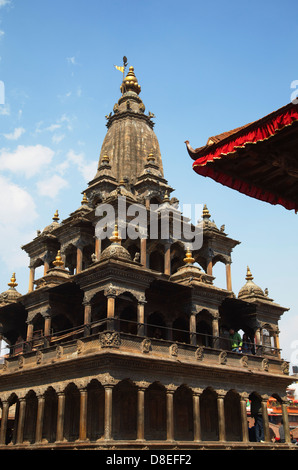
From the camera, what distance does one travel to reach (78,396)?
2934 centimetres

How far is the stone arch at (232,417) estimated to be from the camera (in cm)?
3160

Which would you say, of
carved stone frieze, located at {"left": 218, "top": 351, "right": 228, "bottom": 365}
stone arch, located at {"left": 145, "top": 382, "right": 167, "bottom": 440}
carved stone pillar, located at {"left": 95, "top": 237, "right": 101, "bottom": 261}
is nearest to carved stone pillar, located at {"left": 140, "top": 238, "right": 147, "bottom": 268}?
carved stone pillar, located at {"left": 95, "top": 237, "right": 101, "bottom": 261}

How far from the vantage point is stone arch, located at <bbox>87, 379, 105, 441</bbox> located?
2670cm

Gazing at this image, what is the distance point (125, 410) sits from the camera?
89.1 feet

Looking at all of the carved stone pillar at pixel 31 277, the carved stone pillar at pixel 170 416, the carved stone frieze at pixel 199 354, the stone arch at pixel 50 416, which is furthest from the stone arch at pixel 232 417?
the carved stone pillar at pixel 31 277

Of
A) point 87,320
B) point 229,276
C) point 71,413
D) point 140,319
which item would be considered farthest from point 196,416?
point 229,276

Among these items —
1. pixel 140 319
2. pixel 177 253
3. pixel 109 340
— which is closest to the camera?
pixel 109 340

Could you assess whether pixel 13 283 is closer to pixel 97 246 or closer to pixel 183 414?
pixel 97 246

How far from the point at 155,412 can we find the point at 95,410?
3334mm

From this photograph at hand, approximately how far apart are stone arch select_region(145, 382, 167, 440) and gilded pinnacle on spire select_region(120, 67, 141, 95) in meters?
26.4

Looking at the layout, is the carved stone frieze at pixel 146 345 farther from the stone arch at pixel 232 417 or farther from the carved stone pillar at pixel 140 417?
the stone arch at pixel 232 417

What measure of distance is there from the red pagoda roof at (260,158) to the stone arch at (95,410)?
1795cm

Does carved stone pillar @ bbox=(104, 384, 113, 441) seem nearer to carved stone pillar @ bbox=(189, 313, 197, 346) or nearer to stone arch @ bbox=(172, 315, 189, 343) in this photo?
carved stone pillar @ bbox=(189, 313, 197, 346)
